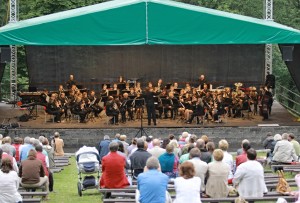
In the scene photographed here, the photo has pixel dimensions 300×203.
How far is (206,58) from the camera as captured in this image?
34.7m

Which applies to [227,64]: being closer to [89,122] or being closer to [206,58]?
[206,58]

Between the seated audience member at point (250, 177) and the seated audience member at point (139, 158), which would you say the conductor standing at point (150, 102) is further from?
the seated audience member at point (250, 177)

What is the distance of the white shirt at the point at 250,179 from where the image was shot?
38.8 feet

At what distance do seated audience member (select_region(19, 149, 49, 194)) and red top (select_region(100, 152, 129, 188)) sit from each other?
4.00 feet

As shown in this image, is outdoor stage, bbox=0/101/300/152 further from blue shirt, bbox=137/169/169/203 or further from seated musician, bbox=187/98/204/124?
blue shirt, bbox=137/169/169/203

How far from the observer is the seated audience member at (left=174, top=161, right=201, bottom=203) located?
10.3 m

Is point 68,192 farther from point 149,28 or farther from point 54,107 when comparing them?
point 54,107

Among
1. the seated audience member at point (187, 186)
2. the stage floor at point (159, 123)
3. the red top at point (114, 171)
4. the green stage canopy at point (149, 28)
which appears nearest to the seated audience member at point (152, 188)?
the seated audience member at point (187, 186)

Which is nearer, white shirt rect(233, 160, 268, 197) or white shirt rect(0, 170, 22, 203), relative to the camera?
white shirt rect(0, 170, 22, 203)

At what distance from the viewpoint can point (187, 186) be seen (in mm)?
10297

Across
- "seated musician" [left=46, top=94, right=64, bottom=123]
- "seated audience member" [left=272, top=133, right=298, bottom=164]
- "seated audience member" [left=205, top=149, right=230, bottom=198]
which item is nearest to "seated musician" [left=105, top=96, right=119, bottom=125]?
"seated musician" [left=46, top=94, right=64, bottom=123]

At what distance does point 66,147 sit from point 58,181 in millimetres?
7346

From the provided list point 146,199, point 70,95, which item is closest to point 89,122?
point 70,95

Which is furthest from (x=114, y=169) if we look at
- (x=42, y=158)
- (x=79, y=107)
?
(x=79, y=107)
